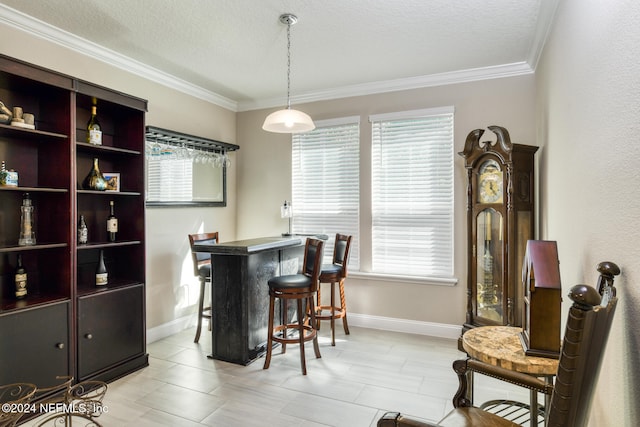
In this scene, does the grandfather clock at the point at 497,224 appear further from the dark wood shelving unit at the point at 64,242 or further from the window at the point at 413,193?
the dark wood shelving unit at the point at 64,242

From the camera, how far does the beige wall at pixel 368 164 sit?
143 inches

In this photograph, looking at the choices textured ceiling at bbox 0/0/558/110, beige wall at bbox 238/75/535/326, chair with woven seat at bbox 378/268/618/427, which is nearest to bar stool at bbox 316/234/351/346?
beige wall at bbox 238/75/535/326

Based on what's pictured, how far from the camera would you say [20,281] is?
2547 mm

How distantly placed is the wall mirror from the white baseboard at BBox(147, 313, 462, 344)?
134cm

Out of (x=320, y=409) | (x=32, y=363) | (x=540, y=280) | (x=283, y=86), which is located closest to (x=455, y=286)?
(x=320, y=409)

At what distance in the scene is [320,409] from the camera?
8.11ft

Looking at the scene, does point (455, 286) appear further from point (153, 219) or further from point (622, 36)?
point (153, 219)

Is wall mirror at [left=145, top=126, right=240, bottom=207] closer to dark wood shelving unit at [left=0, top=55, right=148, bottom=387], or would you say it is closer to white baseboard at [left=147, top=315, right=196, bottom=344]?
dark wood shelving unit at [left=0, top=55, right=148, bottom=387]

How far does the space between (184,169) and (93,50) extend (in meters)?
1.41

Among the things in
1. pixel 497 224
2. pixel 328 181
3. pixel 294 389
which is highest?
pixel 328 181

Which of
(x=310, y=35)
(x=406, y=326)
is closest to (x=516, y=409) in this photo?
(x=406, y=326)

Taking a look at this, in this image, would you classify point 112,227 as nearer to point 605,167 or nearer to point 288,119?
point 288,119

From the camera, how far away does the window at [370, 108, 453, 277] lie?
3.87m

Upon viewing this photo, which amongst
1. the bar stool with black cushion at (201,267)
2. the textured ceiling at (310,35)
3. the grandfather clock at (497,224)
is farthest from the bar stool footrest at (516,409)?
the bar stool with black cushion at (201,267)
